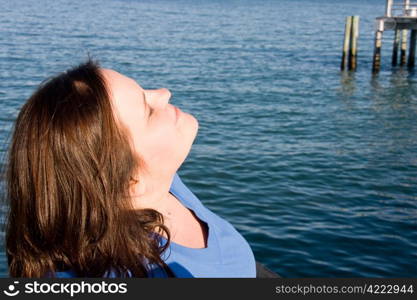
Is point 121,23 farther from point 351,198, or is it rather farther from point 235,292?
point 235,292

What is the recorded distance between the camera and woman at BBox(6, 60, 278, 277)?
1.78 m

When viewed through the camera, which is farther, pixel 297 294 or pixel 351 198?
pixel 351 198

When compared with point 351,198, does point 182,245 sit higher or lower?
higher

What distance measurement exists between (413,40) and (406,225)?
19.1 m

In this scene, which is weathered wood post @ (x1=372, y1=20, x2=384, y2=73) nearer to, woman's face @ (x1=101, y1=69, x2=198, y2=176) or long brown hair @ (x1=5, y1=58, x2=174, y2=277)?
woman's face @ (x1=101, y1=69, x2=198, y2=176)

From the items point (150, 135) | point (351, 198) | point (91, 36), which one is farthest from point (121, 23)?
point (150, 135)

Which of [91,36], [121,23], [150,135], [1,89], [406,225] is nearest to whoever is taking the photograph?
[150,135]

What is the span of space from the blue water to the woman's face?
60cm

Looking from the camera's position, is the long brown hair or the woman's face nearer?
the long brown hair

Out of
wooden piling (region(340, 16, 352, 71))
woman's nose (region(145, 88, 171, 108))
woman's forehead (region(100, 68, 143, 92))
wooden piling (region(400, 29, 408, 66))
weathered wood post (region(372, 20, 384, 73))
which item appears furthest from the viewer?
wooden piling (region(400, 29, 408, 66))

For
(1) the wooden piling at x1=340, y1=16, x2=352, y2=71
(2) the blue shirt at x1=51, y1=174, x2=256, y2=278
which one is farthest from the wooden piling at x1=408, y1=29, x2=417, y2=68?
(2) the blue shirt at x1=51, y1=174, x2=256, y2=278

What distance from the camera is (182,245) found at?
2070 mm

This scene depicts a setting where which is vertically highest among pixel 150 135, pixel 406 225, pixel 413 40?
pixel 150 135

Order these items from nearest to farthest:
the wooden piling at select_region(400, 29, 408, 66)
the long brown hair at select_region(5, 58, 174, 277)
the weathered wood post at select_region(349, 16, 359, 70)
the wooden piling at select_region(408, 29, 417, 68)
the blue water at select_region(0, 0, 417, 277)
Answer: the long brown hair at select_region(5, 58, 174, 277) → the blue water at select_region(0, 0, 417, 277) → the weathered wood post at select_region(349, 16, 359, 70) → the wooden piling at select_region(408, 29, 417, 68) → the wooden piling at select_region(400, 29, 408, 66)
